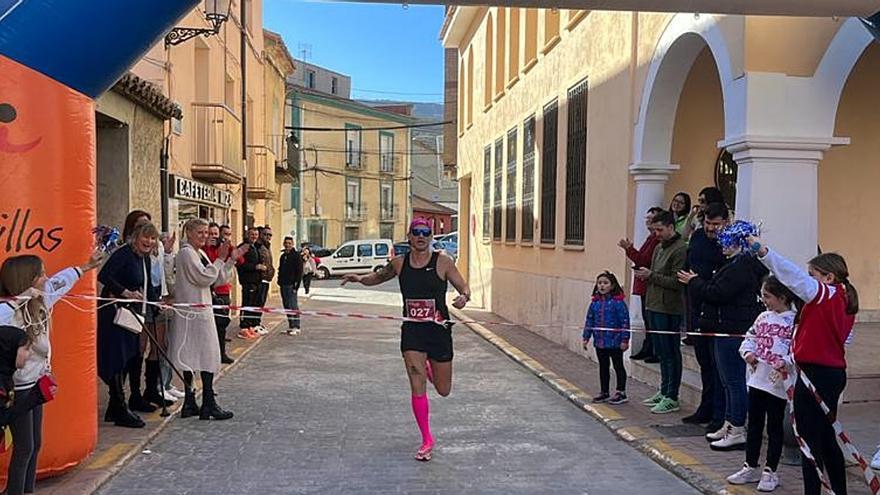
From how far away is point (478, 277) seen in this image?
20.9m

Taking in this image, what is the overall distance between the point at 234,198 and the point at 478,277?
271 inches

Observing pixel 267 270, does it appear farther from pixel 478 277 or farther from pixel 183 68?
pixel 478 277

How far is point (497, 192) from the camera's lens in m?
18.3

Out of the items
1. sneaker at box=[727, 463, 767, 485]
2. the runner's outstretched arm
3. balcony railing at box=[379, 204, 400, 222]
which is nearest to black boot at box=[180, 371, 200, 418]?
the runner's outstretched arm

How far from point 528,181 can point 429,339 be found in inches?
373

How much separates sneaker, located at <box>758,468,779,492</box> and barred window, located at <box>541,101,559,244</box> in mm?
8218

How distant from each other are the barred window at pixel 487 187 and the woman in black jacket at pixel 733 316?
43.4 ft

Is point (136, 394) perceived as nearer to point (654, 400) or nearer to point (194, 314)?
point (194, 314)

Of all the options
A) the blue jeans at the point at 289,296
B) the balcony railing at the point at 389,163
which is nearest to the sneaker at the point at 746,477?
Result: the blue jeans at the point at 289,296

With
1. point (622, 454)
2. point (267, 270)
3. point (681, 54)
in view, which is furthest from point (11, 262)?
point (267, 270)

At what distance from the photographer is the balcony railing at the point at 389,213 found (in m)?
51.6

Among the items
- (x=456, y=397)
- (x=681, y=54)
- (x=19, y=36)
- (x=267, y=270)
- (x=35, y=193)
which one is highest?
(x=681, y=54)

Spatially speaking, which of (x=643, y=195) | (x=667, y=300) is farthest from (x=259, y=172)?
(x=667, y=300)

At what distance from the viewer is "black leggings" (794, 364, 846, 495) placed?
4.45 meters
